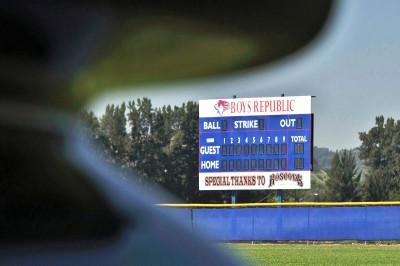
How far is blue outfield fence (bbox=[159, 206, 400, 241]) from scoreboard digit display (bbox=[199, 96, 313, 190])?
2060mm

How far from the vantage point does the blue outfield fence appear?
15250mm

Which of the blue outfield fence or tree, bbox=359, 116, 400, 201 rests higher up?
tree, bbox=359, 116, 400, 201

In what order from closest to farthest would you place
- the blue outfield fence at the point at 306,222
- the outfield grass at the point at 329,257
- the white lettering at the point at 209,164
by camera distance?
the outfield grass at the point at 329,257, the blue outfield fence at the point at 306,222, the white lettering at the point at 209,164

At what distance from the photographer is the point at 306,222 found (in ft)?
51.4

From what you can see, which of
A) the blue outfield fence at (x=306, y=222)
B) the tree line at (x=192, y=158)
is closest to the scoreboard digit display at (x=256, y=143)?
the blue outfield fence at (x=306, y=222)

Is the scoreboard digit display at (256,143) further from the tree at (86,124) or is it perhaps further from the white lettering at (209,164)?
the tree at (86,124)

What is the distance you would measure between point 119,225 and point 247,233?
51.3 feet

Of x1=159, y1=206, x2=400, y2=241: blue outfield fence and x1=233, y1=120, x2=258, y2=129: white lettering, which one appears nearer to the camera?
x1=159, y1=206, x2=400, y2=241: blue outfield fence

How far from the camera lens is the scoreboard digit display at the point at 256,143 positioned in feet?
57.3

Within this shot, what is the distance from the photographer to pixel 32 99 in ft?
1.56

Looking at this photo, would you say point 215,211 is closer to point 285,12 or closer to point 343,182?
point 285,12

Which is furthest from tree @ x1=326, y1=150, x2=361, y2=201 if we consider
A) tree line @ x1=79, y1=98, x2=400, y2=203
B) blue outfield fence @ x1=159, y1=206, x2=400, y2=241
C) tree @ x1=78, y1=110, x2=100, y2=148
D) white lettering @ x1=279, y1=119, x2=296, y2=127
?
tree @ x1=78, y1=110, x2=100, y2=148

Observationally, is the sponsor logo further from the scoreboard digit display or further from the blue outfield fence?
the blue outfield fence

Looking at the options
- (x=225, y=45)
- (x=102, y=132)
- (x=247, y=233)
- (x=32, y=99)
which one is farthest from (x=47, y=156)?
(x=102, y=132)
